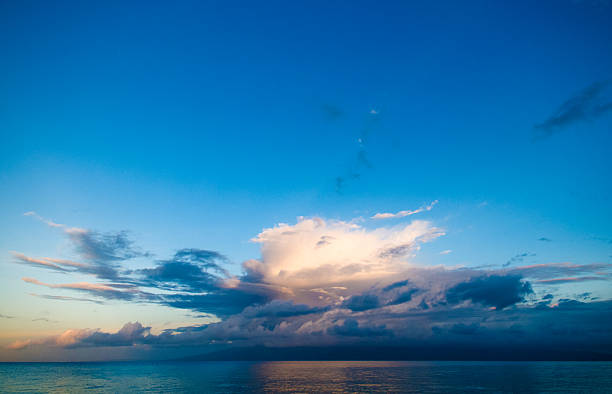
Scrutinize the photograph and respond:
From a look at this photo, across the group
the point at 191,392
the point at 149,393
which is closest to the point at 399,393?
the point at 191,392

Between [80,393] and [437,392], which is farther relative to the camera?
[80,393]

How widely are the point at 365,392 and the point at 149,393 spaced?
78651 millimetres

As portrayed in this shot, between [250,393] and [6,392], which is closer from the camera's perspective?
[250,393]

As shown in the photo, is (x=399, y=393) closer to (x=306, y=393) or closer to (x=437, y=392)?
(x=437, y=392)

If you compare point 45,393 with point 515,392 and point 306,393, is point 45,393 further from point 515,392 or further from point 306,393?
point 515,392

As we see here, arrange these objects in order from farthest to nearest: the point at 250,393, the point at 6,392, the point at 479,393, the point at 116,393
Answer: the point at 6,392 → the point at 116,393 → the point at 250,393 → the point at 479,393

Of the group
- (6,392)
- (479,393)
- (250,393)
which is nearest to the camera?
(479,393)

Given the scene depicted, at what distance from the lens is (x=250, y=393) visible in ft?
371

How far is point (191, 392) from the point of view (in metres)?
116

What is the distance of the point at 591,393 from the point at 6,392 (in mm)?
220320

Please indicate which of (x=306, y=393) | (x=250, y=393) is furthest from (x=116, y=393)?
(x=306, y=393)

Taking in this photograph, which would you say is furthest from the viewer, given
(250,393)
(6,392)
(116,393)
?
(6,392)

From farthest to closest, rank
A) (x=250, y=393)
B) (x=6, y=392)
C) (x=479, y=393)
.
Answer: (x=6, y=392) < (x=250, y=393) < (x=479, y=393)

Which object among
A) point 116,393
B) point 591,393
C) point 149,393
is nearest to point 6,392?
point 116,393
